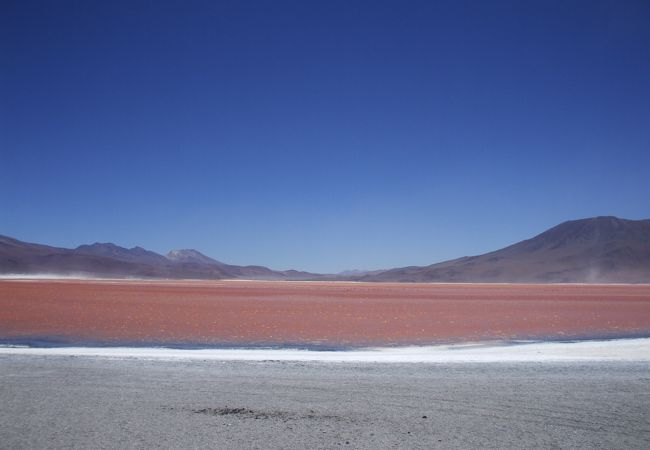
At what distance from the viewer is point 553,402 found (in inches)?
313

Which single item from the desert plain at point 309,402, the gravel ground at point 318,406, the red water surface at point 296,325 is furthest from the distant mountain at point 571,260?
the gravel ground at point 318,406

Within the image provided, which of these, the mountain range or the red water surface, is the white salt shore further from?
the mountain range

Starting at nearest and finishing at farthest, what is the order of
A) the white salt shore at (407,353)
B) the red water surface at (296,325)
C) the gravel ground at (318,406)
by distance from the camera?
the gravel ground at (318,406), the white salt shore at (407,353), the red water surface at (296,325)

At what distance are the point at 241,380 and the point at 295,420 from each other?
274 centimetres

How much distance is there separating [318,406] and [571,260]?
550ft

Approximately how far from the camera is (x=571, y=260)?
157m

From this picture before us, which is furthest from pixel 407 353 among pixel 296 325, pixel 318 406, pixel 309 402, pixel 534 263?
pixel 534 263

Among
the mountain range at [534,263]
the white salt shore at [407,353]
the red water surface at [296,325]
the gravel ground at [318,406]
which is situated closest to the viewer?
the gravel ground at [318,406]

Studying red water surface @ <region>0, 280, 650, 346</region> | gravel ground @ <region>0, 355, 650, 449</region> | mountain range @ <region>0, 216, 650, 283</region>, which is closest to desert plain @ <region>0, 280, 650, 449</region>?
gravel ground @ <region>0, 355, 650, 449</region>

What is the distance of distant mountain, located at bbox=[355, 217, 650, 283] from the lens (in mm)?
140125

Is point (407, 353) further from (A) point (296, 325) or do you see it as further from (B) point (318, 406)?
(A) point (296, 325)

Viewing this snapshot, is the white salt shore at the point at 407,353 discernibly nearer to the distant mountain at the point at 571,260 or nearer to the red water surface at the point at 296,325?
the red water surface at the point at 296,325

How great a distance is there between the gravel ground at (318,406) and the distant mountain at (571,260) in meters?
138

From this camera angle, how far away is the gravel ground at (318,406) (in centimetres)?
629
